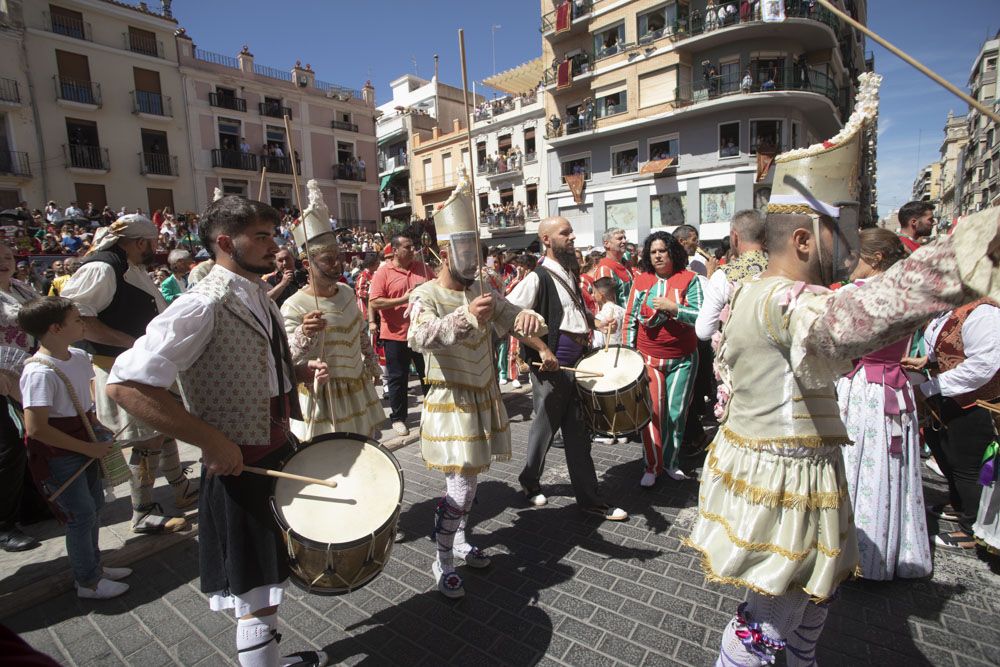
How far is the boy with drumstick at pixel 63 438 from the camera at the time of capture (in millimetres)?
3184

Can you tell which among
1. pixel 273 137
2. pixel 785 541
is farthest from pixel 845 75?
pixel 785 541

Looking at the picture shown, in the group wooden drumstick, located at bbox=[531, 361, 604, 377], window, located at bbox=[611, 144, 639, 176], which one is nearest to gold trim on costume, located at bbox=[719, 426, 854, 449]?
wooden drumstick, located at bbox=[531, 361, 604, 377]

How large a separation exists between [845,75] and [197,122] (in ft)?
123

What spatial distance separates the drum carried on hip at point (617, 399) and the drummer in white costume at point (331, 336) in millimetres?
1732

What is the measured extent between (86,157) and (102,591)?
2645 cm

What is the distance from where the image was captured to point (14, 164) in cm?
2055

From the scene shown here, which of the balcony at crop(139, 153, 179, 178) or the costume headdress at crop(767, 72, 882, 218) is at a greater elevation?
the balcony at crop(139, 153, 179, 178)

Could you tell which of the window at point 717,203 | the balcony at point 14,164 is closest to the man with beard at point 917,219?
the window at point 717,203

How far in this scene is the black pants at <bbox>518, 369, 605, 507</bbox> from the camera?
13.6ft

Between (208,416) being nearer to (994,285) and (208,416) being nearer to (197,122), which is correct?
(994,285)

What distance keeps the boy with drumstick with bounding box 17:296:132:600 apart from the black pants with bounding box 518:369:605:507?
3.09m

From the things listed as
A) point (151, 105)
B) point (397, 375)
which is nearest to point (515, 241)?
point (151, 105)

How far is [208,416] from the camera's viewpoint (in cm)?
216

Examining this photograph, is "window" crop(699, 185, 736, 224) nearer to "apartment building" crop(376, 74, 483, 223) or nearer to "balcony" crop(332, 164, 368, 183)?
"balcony" crop(332, 164, 368, 183)
